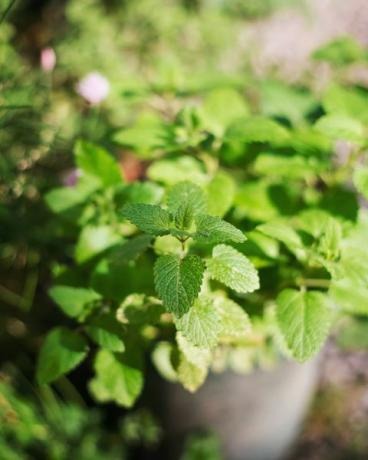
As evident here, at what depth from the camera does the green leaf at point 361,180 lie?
623 mm

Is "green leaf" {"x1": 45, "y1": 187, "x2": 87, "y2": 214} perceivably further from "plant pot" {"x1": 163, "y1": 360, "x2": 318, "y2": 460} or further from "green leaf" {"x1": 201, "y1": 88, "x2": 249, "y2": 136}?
"plant pot" {"x1": 163, "y1": 360, "x2": 318, "y2": 460}

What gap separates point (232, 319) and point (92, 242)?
9.5 inches

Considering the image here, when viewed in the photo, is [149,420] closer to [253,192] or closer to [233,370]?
[233,370]

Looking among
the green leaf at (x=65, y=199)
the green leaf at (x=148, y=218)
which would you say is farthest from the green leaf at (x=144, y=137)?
the green leaf at (x=148, y=218)

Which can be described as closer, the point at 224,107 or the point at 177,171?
the point at 177,171

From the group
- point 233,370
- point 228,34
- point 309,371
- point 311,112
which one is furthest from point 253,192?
point 228,34

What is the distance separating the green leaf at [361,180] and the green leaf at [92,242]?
0.35 m

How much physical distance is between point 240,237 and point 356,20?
3.39 metres

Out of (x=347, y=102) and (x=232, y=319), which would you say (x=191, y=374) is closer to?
(x=232, y=319)

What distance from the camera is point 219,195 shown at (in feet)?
2.31

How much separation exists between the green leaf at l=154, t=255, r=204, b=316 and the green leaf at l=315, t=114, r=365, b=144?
12.6 inches

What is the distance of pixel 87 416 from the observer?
4.48 feet

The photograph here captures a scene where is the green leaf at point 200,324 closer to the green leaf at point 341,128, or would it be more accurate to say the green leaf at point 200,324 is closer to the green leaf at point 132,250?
the green leaf at point 132,250

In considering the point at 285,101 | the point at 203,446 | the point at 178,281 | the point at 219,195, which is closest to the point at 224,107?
the point at 285,101
